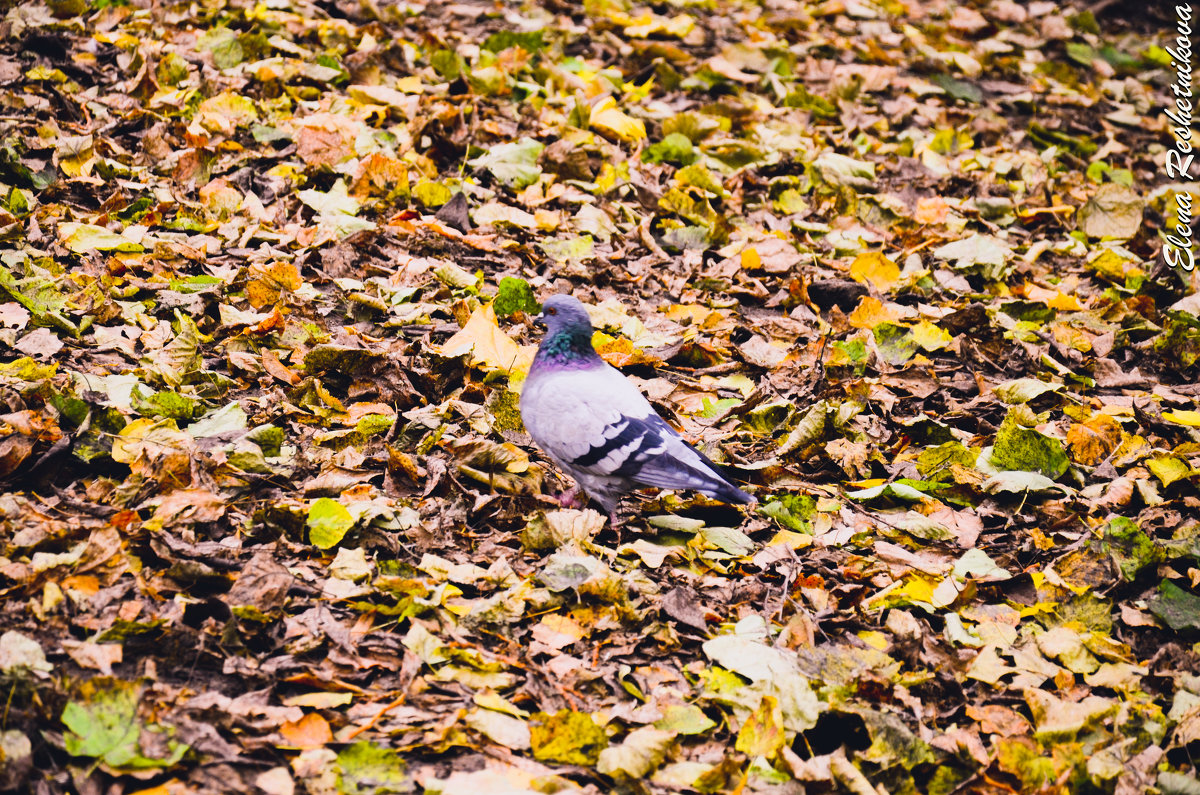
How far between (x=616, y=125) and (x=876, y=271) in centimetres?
172

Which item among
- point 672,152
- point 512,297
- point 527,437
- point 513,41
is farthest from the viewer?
point 513,41

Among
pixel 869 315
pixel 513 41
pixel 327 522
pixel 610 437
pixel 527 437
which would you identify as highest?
pixel 513 41

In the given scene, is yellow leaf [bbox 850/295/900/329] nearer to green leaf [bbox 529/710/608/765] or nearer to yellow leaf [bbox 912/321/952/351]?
yellow leaf [bbox 912/321/952/351]

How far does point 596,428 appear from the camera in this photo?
3305mm

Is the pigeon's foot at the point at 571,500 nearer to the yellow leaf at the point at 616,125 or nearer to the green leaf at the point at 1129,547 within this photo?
the green leaf at the point at 1129,547

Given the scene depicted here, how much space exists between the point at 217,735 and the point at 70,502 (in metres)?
0.98

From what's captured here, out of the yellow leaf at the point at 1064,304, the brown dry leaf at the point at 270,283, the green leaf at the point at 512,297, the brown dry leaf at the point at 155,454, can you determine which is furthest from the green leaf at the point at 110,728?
the yellow leaf at the point at 1064,304

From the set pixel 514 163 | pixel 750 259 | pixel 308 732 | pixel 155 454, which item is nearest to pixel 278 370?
pixel 155 454

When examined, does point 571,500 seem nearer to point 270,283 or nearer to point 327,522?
point 327,522

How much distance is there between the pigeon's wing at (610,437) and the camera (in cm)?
327

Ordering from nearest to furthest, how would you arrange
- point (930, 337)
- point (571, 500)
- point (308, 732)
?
1. point (308, 732)
2. point (571, 500)
3. point (930, 337)

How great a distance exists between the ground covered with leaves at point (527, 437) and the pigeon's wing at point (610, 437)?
19 cm

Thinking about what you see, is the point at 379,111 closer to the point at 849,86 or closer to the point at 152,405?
the point at 152,405

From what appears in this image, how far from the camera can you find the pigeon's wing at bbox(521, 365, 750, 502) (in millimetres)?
3271
